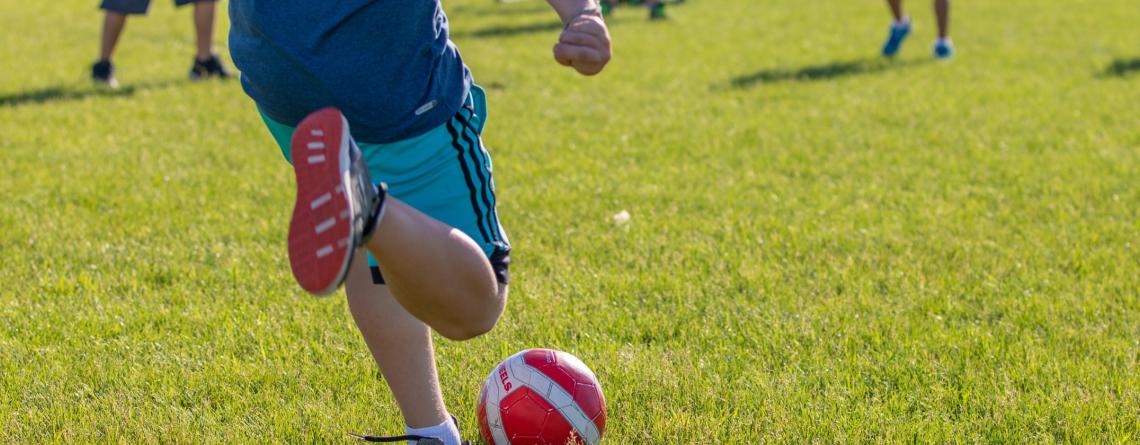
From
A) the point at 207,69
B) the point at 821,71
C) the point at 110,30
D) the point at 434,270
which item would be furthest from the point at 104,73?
the point at 434,270

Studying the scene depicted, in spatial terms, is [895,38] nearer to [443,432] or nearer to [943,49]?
[943,49]

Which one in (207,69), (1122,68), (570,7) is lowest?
(1122,68)

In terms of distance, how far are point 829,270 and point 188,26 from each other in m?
9.99

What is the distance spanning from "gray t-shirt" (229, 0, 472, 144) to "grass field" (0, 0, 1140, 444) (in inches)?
37.1

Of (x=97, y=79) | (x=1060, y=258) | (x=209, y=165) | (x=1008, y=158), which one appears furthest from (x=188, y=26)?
(x=1060, y=258)

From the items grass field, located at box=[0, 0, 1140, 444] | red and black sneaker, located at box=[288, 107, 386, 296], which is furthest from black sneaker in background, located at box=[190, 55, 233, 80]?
red and black sneaker, located at box=[288, 107, 386, 296]

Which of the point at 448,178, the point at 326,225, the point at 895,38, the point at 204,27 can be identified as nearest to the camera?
the point at 326,225

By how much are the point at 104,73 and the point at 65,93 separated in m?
0.43

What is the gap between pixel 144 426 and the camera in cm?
316

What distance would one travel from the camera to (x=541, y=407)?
123 inches

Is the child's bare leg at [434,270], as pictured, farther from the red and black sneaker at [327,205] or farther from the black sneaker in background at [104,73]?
Answer: the black sneaker in background at [104,73]

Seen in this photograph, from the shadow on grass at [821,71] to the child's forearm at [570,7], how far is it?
21.2ft

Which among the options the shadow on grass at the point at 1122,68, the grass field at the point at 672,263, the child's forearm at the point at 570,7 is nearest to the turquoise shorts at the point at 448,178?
the child's forearm at the point at 570,7

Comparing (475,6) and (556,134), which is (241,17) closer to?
(556,134)
